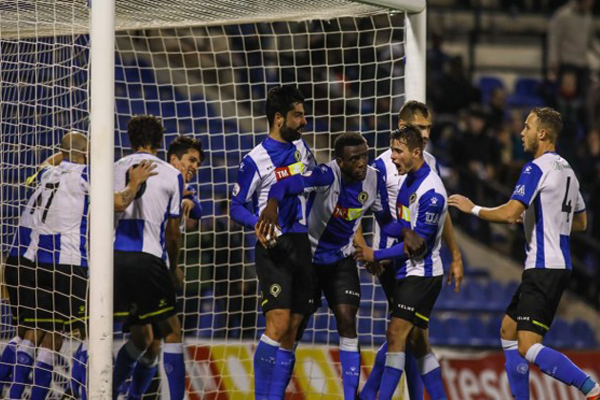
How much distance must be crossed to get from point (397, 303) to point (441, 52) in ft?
26.8

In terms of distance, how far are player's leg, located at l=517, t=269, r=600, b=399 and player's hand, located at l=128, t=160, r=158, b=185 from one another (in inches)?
95.3

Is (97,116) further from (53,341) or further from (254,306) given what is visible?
(254,306)

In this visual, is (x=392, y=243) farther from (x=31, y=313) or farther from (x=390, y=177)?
(x=31, y=313)

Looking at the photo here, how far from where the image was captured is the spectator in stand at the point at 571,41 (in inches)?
595

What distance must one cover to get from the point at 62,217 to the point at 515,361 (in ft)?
9.90

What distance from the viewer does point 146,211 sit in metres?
7.62

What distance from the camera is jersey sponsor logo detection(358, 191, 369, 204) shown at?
7.17 metres

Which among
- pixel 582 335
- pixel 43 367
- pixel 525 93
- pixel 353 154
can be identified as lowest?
pixel 582 335

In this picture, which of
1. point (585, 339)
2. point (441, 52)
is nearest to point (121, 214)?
point (585, 339)

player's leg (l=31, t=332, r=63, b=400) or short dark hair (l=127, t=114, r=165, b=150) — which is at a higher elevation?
short dark hair (l=127, t=114, r=165, b=150)

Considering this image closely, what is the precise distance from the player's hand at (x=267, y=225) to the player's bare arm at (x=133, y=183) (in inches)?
40.4

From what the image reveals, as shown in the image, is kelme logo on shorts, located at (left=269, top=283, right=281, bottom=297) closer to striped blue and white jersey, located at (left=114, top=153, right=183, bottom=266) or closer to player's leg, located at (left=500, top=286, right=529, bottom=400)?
striped blue and white jersey, located at (left=114, top=153, right=183, bottom=266)

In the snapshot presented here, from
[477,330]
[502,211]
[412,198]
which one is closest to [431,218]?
[412,198]

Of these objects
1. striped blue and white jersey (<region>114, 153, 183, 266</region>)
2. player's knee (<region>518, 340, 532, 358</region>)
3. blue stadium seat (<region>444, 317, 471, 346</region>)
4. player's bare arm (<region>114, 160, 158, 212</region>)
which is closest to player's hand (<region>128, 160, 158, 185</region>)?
player's bare arm (<region>114, 160, 158, 212</region>)
